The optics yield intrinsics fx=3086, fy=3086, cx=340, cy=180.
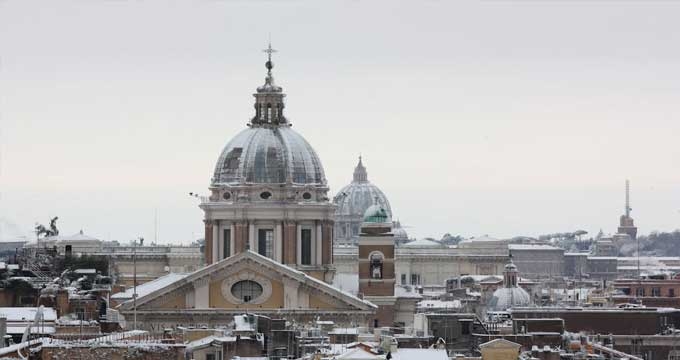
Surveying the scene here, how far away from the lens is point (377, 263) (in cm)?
15288

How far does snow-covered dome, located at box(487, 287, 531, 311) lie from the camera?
16812 cm

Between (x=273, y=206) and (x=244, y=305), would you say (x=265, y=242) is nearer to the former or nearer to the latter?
(x=273, y=206)

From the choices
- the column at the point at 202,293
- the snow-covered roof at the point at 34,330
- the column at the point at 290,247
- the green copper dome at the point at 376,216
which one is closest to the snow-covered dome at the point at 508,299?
the green copper dome at the point at 376,216

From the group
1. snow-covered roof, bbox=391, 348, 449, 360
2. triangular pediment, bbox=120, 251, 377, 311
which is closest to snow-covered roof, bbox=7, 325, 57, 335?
snow-covered roof, bbox=391, 348, 449, 360

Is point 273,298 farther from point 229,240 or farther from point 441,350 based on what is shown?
point 441,350

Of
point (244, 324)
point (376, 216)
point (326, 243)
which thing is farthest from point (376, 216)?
point (244, 324)

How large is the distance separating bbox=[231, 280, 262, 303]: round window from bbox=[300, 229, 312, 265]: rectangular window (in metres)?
15.5

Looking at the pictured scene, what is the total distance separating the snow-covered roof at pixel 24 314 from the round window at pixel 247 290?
36338mm

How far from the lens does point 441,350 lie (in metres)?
87.3

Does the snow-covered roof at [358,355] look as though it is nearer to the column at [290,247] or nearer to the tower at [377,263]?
the tower at [377,263]

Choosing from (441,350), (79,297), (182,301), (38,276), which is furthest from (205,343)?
(182,301)

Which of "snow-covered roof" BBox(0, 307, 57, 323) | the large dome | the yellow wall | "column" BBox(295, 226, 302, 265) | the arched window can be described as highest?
the large dome

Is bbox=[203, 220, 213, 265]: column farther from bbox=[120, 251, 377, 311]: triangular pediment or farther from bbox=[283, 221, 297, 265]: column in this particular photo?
bbox=[120, 251, 377, 311]: triangular pediment

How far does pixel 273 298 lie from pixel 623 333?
21.0 metres
